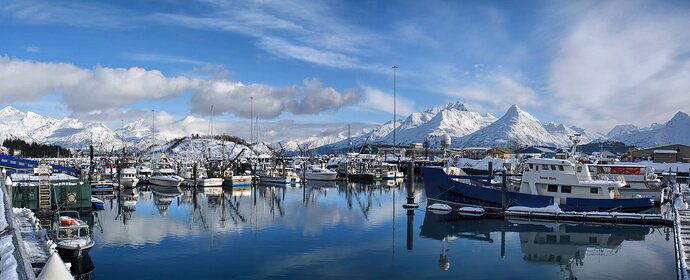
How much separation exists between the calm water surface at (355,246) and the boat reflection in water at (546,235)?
0.21 ft

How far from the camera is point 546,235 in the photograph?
3303cm

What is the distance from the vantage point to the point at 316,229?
34250 mm

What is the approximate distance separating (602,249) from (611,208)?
10.6m

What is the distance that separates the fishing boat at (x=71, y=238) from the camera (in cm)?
2203

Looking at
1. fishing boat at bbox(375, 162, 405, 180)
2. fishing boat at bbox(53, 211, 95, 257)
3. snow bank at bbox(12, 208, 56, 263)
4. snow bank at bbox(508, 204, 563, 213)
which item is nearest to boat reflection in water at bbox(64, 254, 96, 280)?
fishing boat at bbox(53, 211, 95, 257)

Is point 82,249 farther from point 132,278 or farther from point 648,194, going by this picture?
point 648,194

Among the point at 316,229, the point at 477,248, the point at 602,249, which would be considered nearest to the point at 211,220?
the point at 316,229

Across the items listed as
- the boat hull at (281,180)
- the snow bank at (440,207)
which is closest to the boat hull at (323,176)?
the boat hull at (281,180)

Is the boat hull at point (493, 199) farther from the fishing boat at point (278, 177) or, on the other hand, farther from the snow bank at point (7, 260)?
the fishing boat at point (278, 177)

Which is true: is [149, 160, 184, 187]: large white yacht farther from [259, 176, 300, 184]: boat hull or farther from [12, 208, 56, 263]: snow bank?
[12, 208, 56, 263]: snow bank

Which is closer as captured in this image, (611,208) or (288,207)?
(611,208)

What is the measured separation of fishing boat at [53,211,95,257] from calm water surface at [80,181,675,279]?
110 cm

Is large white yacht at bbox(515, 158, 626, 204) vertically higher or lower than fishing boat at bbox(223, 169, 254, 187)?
higher

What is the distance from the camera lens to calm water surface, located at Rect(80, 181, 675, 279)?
74.7 feet
